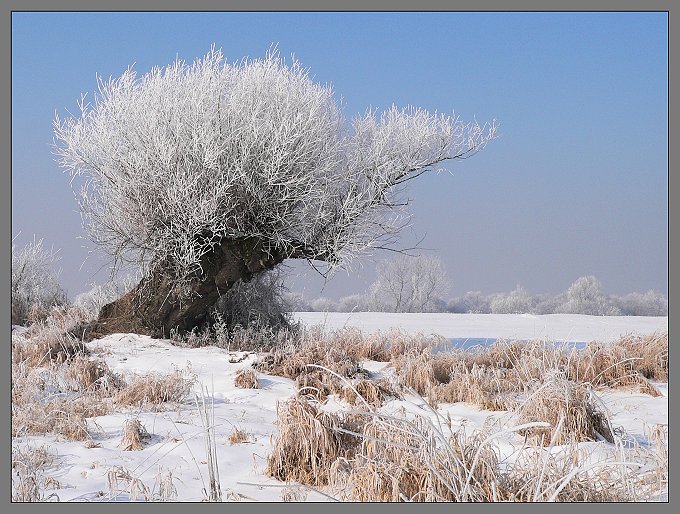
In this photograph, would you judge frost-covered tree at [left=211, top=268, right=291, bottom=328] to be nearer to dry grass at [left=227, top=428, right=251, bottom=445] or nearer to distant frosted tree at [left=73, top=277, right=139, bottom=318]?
distant frosted tree at [left=73, top=277, right=139, bottom=318]

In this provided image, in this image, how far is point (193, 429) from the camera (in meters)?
4.82

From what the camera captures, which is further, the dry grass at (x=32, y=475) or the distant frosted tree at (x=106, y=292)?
the distant frosted tree at (x=106, y=292)

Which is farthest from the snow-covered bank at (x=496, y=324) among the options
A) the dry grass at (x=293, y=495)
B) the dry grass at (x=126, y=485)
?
the dry grass at (x=293, y=495)

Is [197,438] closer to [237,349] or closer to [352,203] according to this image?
[237,349]

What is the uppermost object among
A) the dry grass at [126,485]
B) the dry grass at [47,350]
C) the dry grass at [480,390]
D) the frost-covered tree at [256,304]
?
the frost-covered tree at [256,304]

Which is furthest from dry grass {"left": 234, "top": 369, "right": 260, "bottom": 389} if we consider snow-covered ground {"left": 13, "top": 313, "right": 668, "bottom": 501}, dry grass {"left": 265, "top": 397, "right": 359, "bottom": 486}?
dry grass {"left": 265, "top": 397, "right": 359, "bottom": 486}

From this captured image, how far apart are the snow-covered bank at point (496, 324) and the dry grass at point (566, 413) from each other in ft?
21.3

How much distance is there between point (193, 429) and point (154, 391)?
92 centimetres

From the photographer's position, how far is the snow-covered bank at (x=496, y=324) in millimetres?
12031

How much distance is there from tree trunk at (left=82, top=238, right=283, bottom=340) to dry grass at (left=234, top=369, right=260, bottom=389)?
2862mm

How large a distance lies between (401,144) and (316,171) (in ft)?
5.11

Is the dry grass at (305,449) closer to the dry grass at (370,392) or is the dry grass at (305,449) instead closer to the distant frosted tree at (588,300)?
the dry grass at (370,392)

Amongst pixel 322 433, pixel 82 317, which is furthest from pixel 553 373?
pixel 82 317

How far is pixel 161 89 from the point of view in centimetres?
926
